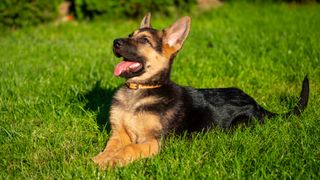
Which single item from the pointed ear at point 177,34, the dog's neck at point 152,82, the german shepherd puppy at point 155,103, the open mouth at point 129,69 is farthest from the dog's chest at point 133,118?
the pointed ear at point 177,34

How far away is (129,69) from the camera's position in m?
4.96

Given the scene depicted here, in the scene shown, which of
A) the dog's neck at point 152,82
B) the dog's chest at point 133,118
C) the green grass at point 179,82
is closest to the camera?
the green grass at point 179,82

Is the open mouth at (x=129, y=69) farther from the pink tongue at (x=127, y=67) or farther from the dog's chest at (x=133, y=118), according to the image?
the dog's chest at (x=133, y=118)

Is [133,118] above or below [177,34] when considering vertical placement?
below

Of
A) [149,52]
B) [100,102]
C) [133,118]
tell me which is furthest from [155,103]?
[100,102]

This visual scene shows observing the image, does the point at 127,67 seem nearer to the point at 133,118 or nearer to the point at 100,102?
the point at 133,118

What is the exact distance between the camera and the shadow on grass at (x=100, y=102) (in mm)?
5637

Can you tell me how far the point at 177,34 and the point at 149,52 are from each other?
368 millimetres

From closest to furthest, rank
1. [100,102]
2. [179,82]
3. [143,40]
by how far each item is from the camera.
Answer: [143,40]
[100,102]
[179,82]

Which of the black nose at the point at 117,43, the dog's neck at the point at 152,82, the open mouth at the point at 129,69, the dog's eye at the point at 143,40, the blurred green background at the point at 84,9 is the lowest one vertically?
the blurred green background at the point at 84,9

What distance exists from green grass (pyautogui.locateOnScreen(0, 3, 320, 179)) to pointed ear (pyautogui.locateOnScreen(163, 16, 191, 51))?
975mm

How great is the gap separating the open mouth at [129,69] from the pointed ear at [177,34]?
42 cm

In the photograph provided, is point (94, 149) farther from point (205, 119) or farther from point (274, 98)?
point (274, 98)

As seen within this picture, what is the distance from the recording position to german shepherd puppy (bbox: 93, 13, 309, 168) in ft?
15.4
